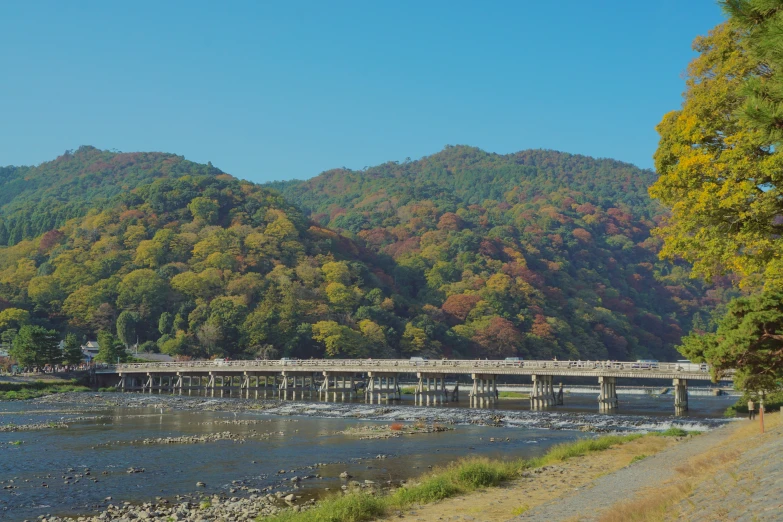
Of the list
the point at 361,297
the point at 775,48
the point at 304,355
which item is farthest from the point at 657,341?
the point at 775,48

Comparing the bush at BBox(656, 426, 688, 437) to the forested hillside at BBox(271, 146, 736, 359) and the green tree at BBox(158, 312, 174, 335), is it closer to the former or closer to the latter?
the forested hillside at BBox(271, 146, 736, 359)

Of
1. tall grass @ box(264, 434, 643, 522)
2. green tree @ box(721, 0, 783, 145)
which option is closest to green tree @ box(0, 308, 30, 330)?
tall grass @ box(264, 434, 643, 522)

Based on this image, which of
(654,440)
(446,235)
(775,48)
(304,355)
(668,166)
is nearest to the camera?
(775,48)

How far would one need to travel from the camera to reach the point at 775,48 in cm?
898

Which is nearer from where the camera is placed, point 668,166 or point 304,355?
point 668,166

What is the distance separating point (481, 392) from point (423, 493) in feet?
124

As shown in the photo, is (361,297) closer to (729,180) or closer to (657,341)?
(657,341)

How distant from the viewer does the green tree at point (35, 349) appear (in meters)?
70.2

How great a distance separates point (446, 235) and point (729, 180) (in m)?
120

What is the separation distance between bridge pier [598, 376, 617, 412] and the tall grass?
23982mm

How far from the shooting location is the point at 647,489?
17.8 m

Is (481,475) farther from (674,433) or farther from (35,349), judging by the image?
(35,349)

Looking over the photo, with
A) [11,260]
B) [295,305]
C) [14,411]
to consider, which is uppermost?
[11,260]

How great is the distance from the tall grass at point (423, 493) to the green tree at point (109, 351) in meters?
63.6
